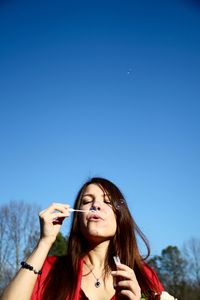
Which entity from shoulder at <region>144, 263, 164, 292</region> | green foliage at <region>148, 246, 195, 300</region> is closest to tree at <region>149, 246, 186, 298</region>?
green foliage at <region>148, 246, 195, 300</region>

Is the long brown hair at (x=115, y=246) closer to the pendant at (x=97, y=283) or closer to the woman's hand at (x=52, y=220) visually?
the pendant at (x=97, y=283)

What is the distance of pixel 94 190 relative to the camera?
2.83 m

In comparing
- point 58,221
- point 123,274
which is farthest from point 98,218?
point 123,274

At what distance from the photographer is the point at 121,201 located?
2836 mm

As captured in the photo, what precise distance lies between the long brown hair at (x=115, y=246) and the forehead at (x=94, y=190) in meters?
0.02

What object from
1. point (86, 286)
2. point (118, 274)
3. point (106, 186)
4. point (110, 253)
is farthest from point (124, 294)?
point (106, 186)

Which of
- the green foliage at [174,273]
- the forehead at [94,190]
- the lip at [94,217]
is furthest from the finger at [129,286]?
the green foliage at [174,273]

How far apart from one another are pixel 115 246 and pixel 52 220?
22.0 inches

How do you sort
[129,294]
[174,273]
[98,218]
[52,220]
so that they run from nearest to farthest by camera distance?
[129,294] → [52,220] → [98,218] → [174,273]

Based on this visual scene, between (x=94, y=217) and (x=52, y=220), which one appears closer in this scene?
(x=52, y=220)

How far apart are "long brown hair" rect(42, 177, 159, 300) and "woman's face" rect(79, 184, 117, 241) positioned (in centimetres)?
5

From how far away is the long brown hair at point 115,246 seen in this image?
2607 millimetres

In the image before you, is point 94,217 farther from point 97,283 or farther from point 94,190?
point 97,283

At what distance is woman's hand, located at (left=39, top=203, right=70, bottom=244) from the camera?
2422 mm
